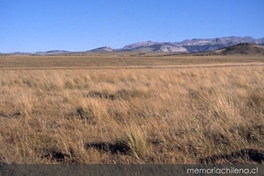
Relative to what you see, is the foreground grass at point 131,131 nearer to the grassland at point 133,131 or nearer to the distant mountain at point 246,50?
the grassland at point 133,131

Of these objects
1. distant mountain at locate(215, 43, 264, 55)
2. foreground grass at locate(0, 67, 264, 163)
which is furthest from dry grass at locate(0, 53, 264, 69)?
distant mountain at locate(215, 43, 264, 55)

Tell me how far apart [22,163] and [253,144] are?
14.0 ft

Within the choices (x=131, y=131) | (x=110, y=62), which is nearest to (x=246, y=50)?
(x=110, y=62)

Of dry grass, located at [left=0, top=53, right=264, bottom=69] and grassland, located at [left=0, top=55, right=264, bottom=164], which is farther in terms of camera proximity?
dry grass, located at [left=0, top=53, right=264, bottom=69]

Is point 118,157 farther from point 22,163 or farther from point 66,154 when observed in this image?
point 22,163

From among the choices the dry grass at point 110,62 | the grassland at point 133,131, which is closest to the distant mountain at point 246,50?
the dry grass at point 110,62

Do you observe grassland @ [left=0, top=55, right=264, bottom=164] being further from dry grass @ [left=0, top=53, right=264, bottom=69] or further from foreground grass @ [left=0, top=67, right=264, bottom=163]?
dry grass @ [left=0, top=53, right=264, bottom=69]

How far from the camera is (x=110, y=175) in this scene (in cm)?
608

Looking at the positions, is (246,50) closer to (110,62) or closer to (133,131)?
(110,62)

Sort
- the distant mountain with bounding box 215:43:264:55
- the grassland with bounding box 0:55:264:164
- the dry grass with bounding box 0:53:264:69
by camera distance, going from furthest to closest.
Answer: the distant mountain with bounding box 215:43:264:55, the dry grass with bounding box 0:53:264:69, the grassland with bounding box 0:55:264:164

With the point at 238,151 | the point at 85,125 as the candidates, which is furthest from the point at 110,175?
the point at 85,125

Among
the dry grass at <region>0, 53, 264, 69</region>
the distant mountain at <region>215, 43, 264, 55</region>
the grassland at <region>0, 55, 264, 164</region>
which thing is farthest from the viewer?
the distant mountain at <region>215, 43, 264, 55</region>

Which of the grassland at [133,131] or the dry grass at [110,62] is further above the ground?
the grassland at [133,131]

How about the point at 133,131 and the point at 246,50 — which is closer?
the point at 133,131
